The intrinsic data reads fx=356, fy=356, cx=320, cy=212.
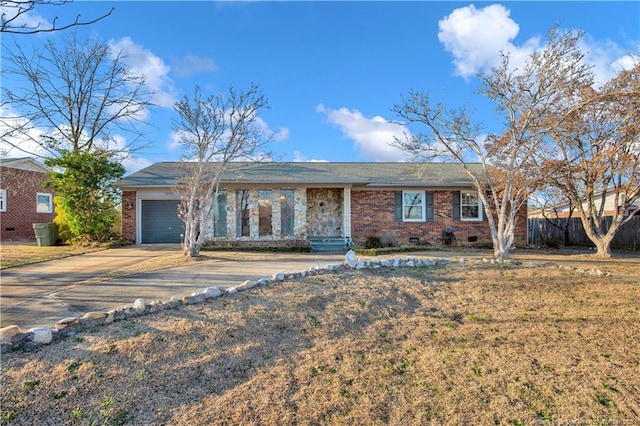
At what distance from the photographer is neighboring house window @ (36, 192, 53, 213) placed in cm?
1873

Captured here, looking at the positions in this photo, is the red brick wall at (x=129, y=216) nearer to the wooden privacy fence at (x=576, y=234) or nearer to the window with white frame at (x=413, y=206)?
the window with white frame at (x=413, y=206)

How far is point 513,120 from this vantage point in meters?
9.28

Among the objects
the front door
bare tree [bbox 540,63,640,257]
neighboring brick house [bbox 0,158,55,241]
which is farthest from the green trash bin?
bare tree [bbox 540,63,640,257]

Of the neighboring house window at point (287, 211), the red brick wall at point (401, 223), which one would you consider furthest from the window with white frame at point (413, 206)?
the neighboring house window at point (287, 211)

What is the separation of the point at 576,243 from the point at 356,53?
1316 centimetres

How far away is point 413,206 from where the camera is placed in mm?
14453

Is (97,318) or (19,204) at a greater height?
(19,204)

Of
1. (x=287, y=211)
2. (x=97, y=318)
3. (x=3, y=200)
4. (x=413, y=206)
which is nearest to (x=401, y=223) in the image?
(x=413, y=206)

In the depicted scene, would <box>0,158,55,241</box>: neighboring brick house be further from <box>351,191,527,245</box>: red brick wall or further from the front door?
<box>351,191,527,245</box>: red brick wall

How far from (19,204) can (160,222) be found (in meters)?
9.15

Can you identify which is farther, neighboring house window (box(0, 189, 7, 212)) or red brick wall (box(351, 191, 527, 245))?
neighboring house window (box(0, 189, 7, 212))

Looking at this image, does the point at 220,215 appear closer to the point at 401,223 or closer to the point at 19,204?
the point at 401,223

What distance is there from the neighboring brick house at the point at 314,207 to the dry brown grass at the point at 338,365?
814cm

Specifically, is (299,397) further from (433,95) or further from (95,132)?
(95,132)
